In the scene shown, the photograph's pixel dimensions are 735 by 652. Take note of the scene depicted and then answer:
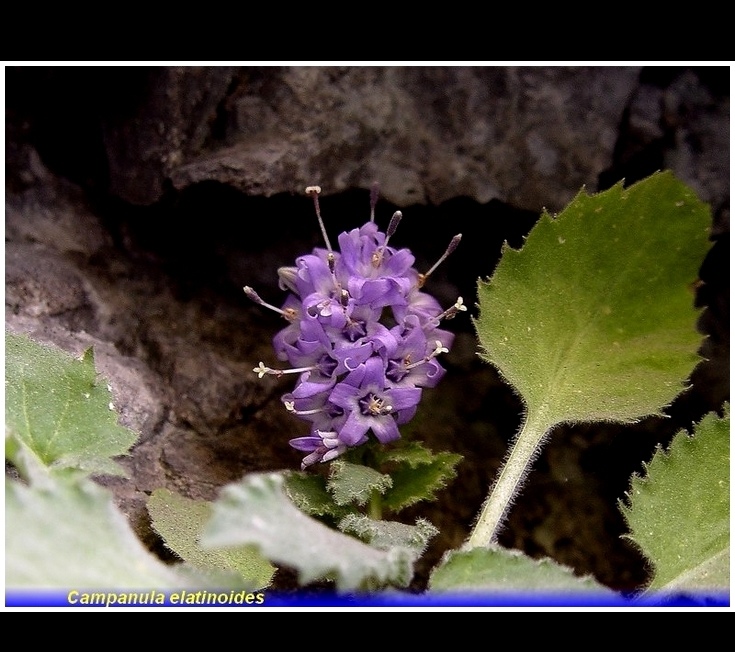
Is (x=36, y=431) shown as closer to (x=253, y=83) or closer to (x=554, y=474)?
(x=253, y=83)

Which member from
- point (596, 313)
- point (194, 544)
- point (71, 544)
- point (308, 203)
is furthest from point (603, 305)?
point (71, 544)

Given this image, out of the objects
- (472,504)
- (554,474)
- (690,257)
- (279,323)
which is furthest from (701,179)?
(279,323)

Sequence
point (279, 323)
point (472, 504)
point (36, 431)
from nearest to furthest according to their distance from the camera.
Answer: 1. point (36, 431)
2. point (472, 504)
3. point (279, 323)

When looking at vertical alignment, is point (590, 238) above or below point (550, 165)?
below

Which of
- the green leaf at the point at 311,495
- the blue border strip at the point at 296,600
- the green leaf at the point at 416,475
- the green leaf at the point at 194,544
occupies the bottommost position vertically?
the blue border strip at the point at 296,600

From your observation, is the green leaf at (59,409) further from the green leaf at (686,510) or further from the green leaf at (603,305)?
the green leaf at (686,510)

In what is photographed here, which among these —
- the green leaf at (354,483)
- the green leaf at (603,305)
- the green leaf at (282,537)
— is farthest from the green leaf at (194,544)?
the green leaf at (603,305)

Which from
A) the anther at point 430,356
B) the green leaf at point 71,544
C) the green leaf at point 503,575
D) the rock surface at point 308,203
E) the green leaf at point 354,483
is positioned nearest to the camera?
the green leaf at point 71,544

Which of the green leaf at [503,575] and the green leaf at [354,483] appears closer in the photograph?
the green leaf at [503,575]
